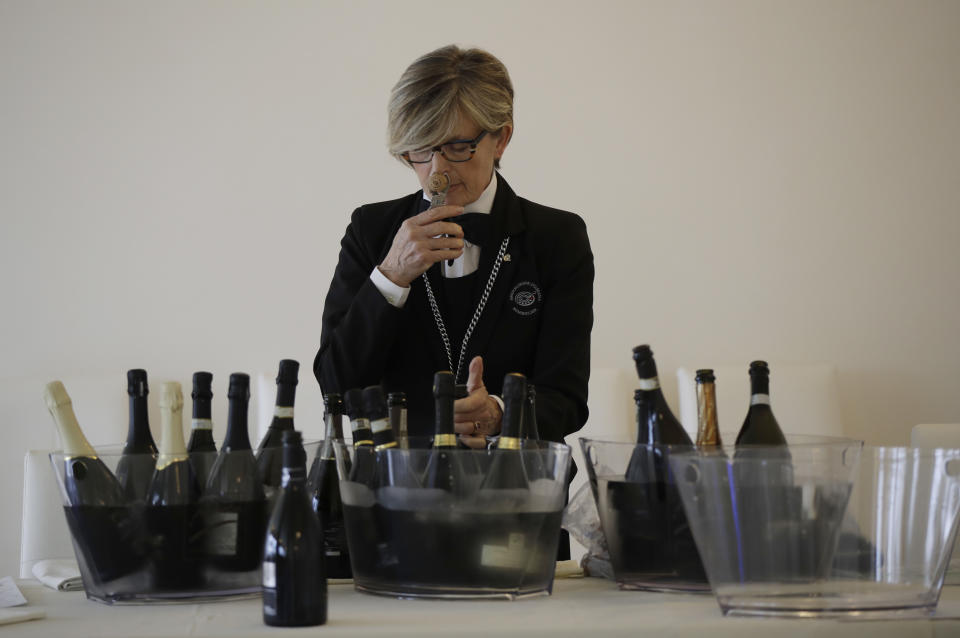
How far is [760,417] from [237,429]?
571mm

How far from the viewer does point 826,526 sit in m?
0.79

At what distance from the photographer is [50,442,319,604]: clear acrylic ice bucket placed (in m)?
0.87

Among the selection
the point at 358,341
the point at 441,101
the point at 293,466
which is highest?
the point at 441,101

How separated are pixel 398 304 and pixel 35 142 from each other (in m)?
2.11

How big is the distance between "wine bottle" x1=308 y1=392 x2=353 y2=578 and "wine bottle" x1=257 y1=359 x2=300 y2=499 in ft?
0.18

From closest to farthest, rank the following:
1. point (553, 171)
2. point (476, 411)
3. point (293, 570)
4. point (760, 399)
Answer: point (293, 570)
point (760, 399)
point (476, 411)
point (553, 171)

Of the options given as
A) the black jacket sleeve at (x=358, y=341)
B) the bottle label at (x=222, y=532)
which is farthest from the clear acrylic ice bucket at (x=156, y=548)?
the black jacket sleeve at (x=358, y=341)

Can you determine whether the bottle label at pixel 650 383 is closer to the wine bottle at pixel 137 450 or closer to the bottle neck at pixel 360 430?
the bottle neck at pixel 360 430

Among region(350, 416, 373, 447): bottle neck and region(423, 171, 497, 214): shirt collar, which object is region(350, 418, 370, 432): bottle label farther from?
region(423, 171, 497, 214): shirt collar

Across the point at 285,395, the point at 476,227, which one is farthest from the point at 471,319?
the point at 285,395

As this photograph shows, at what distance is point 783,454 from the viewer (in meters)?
0.79

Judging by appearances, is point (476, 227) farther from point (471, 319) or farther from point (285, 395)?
point (285, 395)

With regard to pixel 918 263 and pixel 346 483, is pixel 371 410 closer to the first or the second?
Result: pixel 346 483

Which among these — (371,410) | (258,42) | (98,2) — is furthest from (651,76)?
(371,410)
